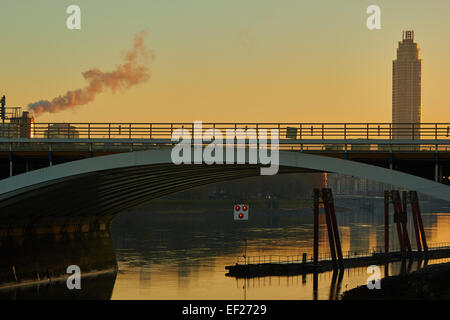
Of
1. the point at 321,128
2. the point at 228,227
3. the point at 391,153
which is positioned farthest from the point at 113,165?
the point at 228,227

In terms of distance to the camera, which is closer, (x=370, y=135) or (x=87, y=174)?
(x=370, y=135)

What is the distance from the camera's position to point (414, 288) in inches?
1497

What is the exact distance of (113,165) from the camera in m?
40.5

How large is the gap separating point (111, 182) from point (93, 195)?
3.92 metres

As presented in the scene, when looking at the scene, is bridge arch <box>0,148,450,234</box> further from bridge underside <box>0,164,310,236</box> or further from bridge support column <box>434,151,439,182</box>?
bridge support column <box>434,151,439,182</box>

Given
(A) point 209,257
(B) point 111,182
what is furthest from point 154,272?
(B) point 111,182

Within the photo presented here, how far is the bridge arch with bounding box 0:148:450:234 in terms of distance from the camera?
37844mm

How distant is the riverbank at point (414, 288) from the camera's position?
35.6 metres

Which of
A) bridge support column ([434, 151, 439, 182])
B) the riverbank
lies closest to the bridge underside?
the riverbank

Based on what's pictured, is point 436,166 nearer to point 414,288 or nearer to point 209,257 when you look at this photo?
point 414,288

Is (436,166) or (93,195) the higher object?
(436,166)

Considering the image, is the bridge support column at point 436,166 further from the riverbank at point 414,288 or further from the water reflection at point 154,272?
the water reflection at point 154,272

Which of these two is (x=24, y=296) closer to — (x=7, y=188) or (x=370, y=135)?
(x=7, y=188)
